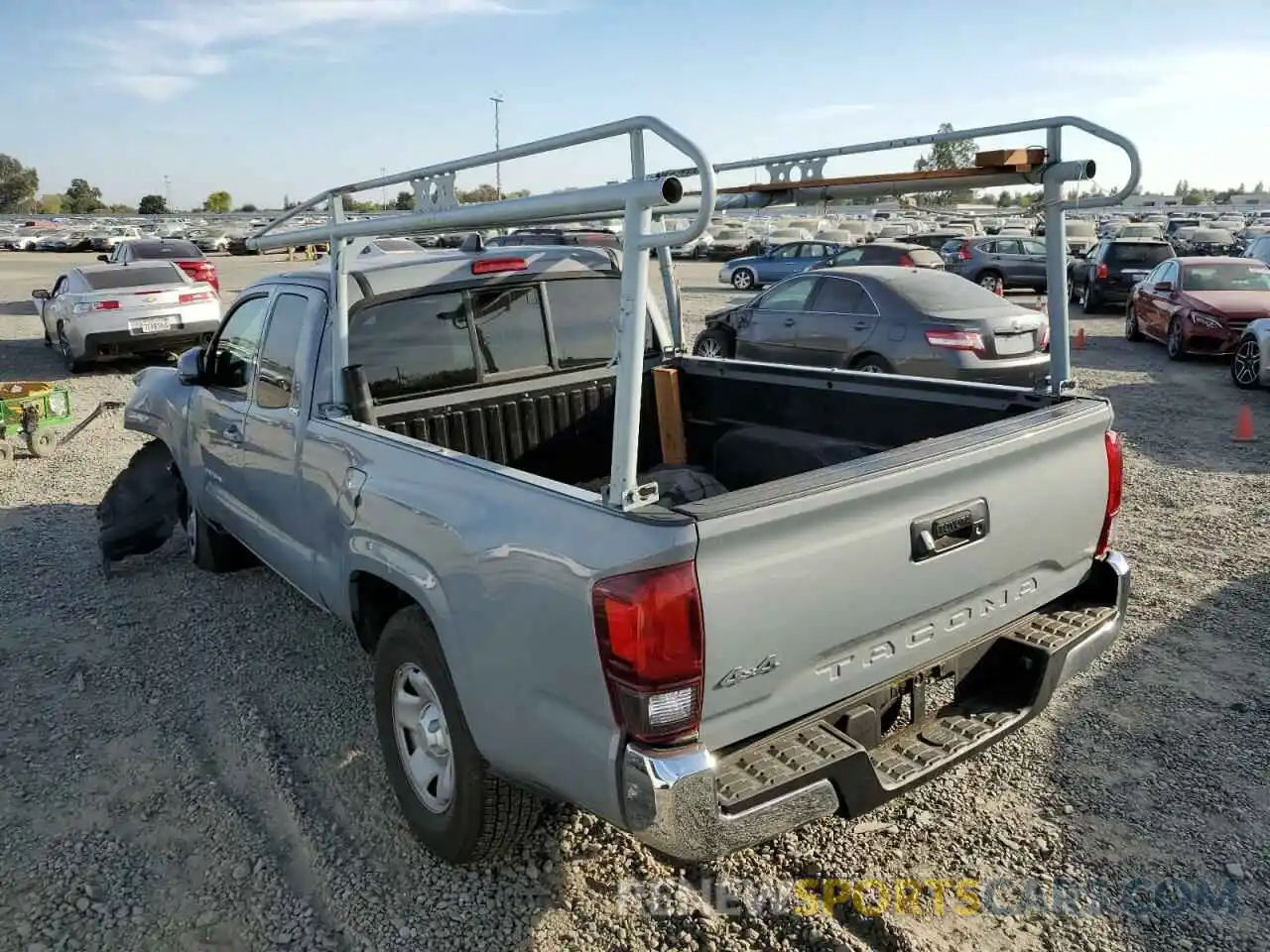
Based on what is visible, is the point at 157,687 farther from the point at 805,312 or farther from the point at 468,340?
the point at 805,312

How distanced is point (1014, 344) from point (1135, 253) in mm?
12661

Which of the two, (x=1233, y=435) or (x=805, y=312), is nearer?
(x=1233, y=435)

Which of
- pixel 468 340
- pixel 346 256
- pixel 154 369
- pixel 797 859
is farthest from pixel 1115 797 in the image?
pixel 154 369

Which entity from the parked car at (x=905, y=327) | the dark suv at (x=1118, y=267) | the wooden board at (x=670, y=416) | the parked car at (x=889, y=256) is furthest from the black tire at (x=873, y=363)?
the dark suv at (x=1118, y=267)

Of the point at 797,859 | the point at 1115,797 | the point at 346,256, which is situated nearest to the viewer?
the point at 797,859

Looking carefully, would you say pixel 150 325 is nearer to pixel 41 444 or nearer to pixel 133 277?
pixel 133 277

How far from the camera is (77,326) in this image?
1311 centimetres

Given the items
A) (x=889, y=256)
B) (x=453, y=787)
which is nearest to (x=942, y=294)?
(x=453, y=787)

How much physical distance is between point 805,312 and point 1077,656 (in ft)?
26.3

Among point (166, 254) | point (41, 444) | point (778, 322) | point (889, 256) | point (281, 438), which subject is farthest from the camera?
point (166, 254)

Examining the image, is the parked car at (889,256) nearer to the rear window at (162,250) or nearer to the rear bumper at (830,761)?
the rear window at (162,250)

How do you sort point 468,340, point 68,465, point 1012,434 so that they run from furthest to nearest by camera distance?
1. point 68,465
2. point 468,340
3. point 1012,434

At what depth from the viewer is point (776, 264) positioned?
27.4m

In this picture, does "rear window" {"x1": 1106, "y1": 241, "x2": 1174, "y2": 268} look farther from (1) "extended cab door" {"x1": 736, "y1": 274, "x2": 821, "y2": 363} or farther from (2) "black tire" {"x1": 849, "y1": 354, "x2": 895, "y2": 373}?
(2) "black tire" {"x1": 849, "y1": 354, "x2": 895, "y2": 373}
